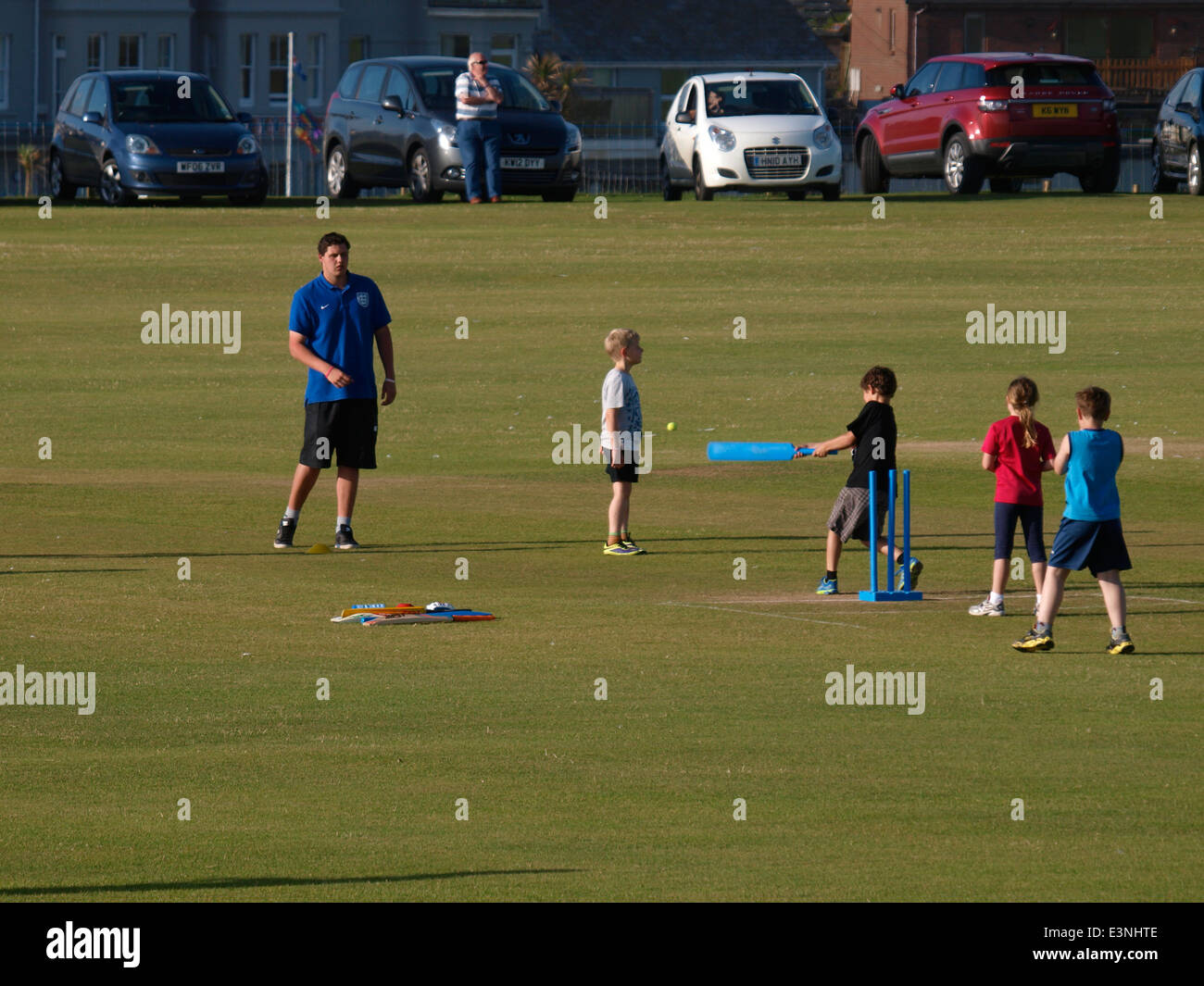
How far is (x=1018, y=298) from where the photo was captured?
98.2 ft

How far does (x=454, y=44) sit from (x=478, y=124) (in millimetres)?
36763

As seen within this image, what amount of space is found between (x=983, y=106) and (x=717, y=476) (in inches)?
641

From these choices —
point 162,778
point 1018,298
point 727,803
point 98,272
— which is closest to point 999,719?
point 727,803

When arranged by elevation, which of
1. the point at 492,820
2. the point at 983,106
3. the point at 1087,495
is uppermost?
the point at 983,106

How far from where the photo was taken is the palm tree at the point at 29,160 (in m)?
55.2

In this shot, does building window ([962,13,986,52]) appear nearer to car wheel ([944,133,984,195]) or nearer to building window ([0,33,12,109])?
building window ([0,33,12,109])

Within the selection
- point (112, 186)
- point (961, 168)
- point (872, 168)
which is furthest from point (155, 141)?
point (961, 168)

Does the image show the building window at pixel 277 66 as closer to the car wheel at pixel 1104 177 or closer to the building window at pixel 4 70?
the building window at pixel 4 70

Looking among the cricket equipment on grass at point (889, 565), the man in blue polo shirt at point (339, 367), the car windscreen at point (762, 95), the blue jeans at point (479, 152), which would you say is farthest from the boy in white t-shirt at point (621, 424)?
the car windscreen at point (762, 95)

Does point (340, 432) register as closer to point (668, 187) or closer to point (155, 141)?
point (155, 141)

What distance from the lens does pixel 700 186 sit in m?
37.8

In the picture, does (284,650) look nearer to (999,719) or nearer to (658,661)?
(658,661)

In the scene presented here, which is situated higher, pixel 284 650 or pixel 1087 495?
pixel 1087 495

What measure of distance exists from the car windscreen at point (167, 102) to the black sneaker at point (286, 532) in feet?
69.8
